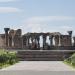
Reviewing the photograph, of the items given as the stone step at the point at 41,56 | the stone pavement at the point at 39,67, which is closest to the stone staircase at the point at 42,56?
the stone step at the point at 41,56

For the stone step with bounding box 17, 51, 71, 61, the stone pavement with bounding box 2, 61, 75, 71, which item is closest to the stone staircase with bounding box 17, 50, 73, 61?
the stone step with bounding box 17, 51, 71, 61

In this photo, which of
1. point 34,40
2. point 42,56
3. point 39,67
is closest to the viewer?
point 39,67

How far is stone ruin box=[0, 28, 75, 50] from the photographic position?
47.5m

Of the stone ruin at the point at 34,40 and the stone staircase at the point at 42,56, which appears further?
the stone ruin at the point at 34,40

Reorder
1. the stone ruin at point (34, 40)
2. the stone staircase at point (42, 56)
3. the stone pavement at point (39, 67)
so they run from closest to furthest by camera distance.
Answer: the stone pavement at point (39, 67), the stone staircase at point (42, 56), the stone ruin at point (34, 40)

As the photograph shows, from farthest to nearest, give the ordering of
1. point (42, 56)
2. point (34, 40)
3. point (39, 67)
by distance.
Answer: point (34, 40) < point (42, 56) < point (39, 67)

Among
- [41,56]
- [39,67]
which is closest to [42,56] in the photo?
[41,56]

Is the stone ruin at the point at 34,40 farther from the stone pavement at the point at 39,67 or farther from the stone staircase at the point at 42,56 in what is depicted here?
the stone pavement at the point at 39,67

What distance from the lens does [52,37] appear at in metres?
48.5

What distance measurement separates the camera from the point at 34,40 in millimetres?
49594

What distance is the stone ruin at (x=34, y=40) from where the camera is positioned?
47.5 m

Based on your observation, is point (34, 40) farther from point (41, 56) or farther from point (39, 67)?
point (39, 67)

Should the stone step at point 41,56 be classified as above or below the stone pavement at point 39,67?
above

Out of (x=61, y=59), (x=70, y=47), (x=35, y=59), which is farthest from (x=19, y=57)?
(x=70, y=47)
